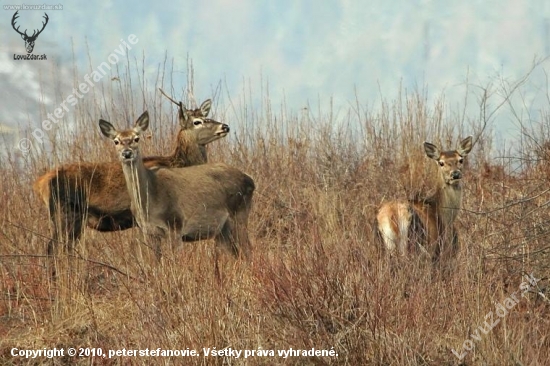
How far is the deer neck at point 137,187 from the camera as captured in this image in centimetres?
899

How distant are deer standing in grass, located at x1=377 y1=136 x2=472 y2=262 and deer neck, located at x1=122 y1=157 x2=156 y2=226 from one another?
2073 millimetres

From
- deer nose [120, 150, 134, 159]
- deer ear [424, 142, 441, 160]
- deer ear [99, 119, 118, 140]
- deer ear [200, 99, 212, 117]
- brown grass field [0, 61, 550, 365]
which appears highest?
deer ear [200, 99, 212, 117]

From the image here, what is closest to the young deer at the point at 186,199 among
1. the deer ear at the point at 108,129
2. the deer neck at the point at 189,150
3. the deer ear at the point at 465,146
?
the deer ear at the point at 108,129

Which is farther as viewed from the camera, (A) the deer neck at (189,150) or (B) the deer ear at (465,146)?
(A) the deer neck at (189,150)

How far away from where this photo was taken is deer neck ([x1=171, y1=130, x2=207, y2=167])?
11078 mm

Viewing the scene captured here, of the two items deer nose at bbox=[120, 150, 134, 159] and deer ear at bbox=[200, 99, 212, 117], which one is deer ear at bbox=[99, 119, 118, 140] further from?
deer ear at bbox=[200, 99, 212, 117]

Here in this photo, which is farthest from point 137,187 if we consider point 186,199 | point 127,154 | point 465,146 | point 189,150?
point 465,146

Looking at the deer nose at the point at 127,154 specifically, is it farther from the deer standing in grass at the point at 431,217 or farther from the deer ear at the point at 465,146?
the deer ear at the point at 465,146

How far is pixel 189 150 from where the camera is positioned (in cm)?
1113

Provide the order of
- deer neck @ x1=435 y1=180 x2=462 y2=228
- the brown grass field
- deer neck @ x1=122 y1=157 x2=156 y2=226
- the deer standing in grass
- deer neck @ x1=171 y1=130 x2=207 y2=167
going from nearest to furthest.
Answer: the brown grass field < the deer standing in grass < deer neck @ x1=122 y1=157 x2=156 y2=226 < deer neck @ x1=435 y1=180 x2=462 y2=228 < deer neck @ x1=171 y1=130 x2=207 y2=167

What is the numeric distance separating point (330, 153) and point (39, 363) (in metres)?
7.25

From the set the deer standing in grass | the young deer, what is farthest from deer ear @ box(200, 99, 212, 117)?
the deer standing in grass

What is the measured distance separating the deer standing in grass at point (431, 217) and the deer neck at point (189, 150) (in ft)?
8.56

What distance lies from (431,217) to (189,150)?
10.3 feet
